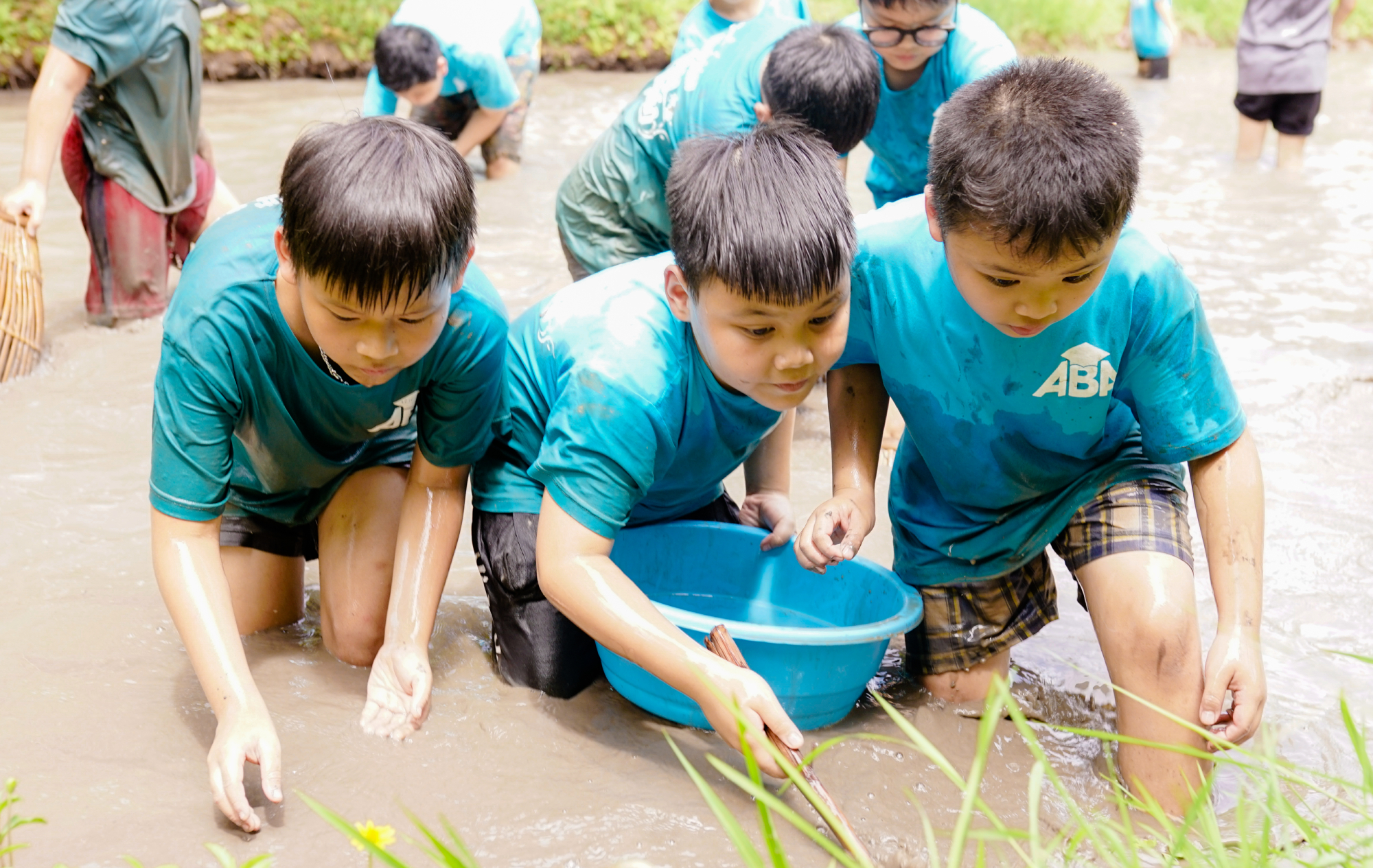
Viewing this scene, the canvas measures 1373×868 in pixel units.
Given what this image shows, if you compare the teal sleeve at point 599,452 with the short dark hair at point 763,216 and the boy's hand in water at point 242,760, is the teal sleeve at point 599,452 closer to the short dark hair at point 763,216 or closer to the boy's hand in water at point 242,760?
the short dark hair at point 763,216

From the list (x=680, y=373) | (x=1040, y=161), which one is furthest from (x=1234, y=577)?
(x=680, y=373)

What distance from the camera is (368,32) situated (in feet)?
31.1

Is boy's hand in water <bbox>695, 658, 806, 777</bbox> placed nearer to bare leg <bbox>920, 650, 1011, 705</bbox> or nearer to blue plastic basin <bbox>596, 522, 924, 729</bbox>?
blue plastic basin <bbox>596, 522, 924, 729</bbox>

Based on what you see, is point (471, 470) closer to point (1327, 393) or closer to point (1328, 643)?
point (1328, 643)

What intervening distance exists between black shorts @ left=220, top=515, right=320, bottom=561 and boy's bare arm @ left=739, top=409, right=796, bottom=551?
94cm

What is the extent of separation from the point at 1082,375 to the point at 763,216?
2.06ft

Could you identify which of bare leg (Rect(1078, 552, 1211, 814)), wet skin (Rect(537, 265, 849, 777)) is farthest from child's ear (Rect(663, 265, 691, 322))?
bare leg (Rect(1078, 552, 1211, 814))

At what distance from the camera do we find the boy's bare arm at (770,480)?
8.80 feet

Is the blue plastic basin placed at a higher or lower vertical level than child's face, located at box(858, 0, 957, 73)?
lower

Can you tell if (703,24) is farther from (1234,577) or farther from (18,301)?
(1234,577)

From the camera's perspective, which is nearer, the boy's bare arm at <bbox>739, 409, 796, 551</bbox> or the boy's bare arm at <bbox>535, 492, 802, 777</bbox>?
the boy's bare arm at <bbox>535, 492, 802, 777</bbox>

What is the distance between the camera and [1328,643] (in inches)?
101

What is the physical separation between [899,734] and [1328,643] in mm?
1003

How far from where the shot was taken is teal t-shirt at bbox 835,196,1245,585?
2.07m
